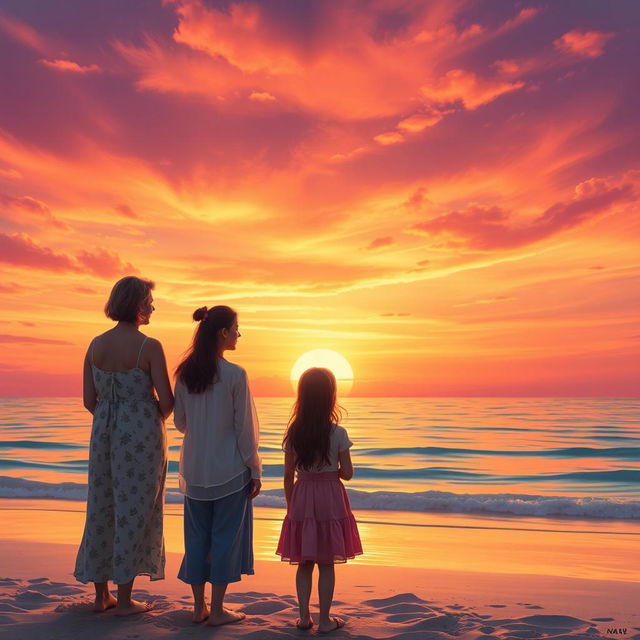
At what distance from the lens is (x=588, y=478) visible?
20.0 meters

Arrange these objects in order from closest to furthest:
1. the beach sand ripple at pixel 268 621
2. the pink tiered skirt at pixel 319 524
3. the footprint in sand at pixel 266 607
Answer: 1. the beach sand ripple at pixel 268 621
2. the pink tiered skirt at pixel 319 524
3. the footprint in sand at pixel 266 607

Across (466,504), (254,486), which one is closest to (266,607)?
(254,486)

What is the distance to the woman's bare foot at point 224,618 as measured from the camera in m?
4.42

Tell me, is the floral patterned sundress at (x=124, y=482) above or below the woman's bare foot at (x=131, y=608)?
above

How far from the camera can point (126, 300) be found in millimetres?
4480

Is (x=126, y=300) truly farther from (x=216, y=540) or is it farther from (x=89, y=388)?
(x=216, y=540)

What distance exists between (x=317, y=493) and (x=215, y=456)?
2.32ft

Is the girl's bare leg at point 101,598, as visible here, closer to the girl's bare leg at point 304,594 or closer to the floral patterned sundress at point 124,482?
the floral patterned sundress at point 124,482

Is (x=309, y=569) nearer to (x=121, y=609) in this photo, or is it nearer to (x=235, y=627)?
(x=235, y=627)

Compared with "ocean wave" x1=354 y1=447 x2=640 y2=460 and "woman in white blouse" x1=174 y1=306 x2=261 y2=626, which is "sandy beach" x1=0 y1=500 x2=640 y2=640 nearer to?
"woman in white blouse" x1=174 y1=306 x2=261 y2=626

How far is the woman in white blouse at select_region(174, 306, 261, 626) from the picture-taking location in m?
4.43

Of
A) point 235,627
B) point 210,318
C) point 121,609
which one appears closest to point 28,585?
point 121,609

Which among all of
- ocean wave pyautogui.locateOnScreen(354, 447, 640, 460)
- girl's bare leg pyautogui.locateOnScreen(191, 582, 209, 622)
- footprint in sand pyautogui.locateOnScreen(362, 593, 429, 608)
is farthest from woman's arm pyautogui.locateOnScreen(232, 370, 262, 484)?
ocean wave pyautogui.locateOnScreen(354, 447, 640, 460)

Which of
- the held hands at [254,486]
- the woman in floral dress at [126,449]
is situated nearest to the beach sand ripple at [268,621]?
the woman in floral dress at [126,449]
